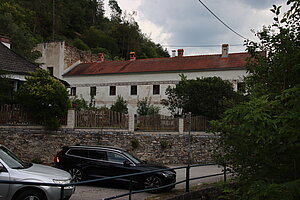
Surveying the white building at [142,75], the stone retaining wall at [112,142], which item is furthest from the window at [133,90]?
the stone retaining wall at [112,142]

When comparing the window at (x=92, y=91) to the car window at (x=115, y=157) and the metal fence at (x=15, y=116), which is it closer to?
the metal fence at (x=15, y=116)

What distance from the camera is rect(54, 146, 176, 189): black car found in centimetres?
1166

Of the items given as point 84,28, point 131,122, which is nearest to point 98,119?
point 131,122

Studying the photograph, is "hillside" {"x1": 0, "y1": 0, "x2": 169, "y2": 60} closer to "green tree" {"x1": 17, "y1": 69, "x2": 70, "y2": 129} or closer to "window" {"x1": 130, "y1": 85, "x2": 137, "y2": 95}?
"window" {"x1": 130, "y1": 85, "x2": 137, "y2": 95}

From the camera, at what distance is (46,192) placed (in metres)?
7.49

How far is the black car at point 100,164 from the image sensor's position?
11664 mm

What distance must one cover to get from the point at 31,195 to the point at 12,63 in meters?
17.5

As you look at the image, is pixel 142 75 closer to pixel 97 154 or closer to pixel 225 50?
pixel 225 50

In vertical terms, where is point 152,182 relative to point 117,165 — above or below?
below

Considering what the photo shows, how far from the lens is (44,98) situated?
18656 mm

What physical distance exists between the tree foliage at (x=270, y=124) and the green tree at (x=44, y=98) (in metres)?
14.1

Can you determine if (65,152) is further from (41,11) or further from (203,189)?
(41,11)

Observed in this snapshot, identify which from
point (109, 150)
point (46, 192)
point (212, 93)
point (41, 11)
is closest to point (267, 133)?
point (46, 192)

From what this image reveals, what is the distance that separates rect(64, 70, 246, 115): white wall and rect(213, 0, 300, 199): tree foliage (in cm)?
2896
